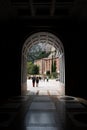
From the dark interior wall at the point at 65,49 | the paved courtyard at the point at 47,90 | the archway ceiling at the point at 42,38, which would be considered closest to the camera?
the dark interior wall at the point at 65,49

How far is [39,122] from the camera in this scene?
1056 cm

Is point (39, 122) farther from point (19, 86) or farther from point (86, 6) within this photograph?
point (19, 86)

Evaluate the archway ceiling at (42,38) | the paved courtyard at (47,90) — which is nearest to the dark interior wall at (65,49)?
the archway ceiling at (42,38)

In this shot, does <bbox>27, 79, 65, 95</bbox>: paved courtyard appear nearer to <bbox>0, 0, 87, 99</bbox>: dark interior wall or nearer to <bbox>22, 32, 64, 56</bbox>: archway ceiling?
<bbox>0, 0, 87, 99</bbox>: dark interior wall

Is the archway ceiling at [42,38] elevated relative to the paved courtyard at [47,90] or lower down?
elevated

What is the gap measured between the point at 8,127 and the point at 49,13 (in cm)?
1268

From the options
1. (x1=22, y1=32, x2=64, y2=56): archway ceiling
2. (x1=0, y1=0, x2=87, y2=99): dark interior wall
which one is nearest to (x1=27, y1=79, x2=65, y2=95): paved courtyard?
(x1=0, y1=0, x2=87, y2=99): dark interior wall

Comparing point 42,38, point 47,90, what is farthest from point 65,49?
point 47,90

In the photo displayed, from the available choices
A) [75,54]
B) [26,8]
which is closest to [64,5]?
[26,8]

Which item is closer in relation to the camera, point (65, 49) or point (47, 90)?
point (65, 49)

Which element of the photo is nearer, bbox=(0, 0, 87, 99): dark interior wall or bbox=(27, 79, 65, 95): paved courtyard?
bbox=(0, 0, 87, 99): dark interior wall

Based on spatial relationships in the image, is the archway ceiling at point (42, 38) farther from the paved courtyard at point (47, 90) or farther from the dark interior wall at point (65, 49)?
the paved courtyard at point (47, 90)

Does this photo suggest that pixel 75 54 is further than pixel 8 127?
Yes

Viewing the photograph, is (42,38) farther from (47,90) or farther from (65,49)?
(47,90)
